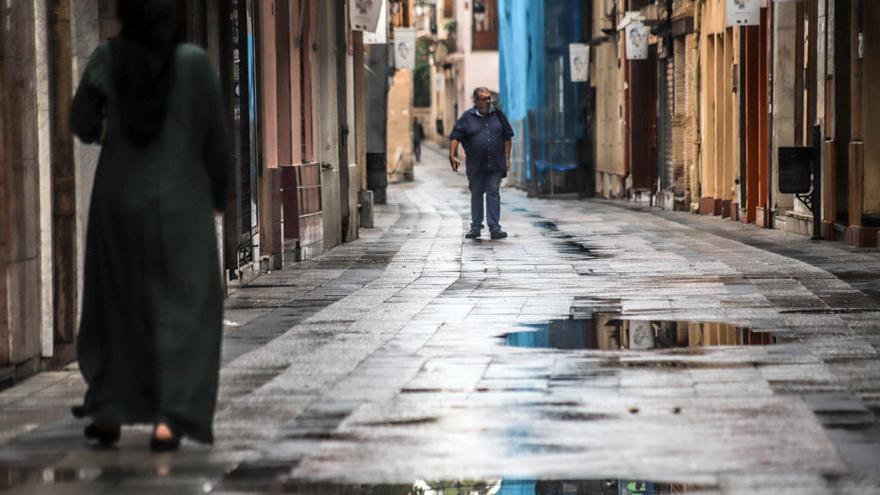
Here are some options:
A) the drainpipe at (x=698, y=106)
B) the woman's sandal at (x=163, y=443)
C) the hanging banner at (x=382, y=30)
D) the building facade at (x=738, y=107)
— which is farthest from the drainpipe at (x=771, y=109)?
the woman's sandal at (x=163, y=443)

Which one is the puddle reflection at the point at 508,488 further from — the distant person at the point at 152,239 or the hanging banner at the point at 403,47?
the hanging banner at the point at 403,47

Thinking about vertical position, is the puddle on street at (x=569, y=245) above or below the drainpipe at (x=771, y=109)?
below

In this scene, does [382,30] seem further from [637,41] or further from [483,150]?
[483,150]

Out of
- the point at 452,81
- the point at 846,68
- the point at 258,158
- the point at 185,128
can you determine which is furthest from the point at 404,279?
the point at 452,81

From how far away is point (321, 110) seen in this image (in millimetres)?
22656

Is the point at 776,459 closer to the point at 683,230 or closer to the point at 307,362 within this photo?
the point at 307,362

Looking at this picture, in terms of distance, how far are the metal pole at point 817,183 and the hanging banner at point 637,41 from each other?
16.9 m

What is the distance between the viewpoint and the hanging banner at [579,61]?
46.6 meters

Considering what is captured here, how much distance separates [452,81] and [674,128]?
2454 inches

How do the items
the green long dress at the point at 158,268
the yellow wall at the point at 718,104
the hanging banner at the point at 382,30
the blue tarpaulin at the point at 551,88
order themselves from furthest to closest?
the blue tarpaulin at the point at 551,88 → the hanging banner at the point at 382,30 → the yellow wall at the point at 718,104 → the green long dress at the point at 158,268

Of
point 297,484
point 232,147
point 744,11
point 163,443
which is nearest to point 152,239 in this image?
point 163,443

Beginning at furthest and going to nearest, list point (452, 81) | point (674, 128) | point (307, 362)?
point (452, 81), point (674, 128), point (307, 362)

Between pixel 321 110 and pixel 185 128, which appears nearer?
pixel 185 128

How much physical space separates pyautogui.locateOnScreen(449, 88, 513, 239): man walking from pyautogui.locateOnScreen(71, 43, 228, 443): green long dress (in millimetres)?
16703
